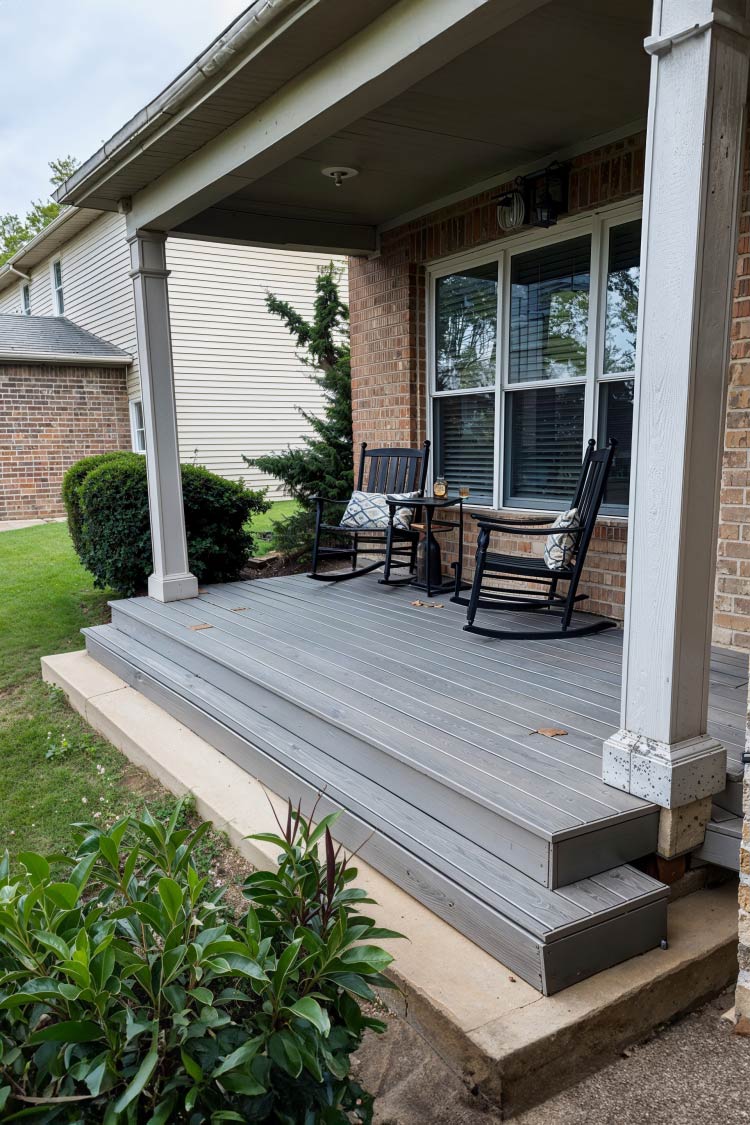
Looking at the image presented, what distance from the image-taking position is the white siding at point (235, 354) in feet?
39.5

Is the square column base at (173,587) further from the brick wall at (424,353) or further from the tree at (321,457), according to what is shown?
the tree at (321,457)

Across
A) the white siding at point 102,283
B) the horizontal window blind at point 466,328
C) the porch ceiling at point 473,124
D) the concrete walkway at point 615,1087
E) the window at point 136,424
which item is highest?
the white siding at point 102,283

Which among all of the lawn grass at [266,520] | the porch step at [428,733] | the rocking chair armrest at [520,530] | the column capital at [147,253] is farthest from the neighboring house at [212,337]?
the rocking chair armrest at [520,530]

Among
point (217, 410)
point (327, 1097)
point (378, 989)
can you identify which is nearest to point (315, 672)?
point (378, 989)

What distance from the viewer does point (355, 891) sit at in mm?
1616

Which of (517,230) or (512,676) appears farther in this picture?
(517,230)

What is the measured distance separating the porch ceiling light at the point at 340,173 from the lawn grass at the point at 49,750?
328cm

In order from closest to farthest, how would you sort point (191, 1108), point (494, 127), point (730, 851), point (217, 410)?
point (191, 1108) < point (730, 851) < point (494, 127) < point (217, 410)

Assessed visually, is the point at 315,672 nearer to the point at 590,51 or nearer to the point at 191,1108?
the point at 191,1108

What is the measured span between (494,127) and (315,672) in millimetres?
2756

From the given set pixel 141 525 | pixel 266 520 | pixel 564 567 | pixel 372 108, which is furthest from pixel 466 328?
pixel 266 520

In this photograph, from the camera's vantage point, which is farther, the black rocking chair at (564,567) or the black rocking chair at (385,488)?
the black rocking chair at (385,488)

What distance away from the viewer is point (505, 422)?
484 centimetres

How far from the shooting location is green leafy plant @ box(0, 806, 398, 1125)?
1.22 meters
